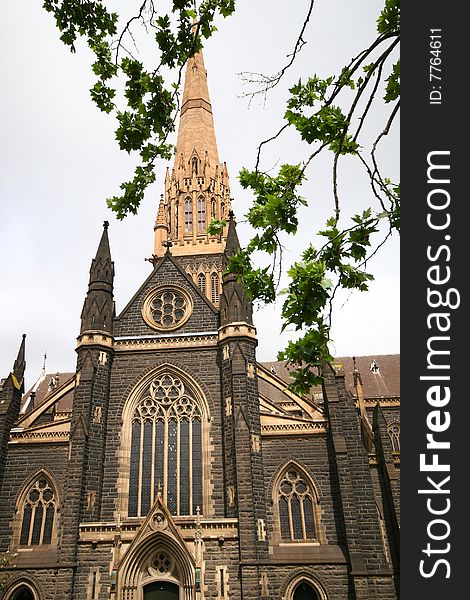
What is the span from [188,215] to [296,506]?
23050mm

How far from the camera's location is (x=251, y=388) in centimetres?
2027

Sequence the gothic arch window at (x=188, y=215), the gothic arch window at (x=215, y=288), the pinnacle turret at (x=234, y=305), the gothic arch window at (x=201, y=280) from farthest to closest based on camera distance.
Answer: the gothic arch window at (x=188, y=215) → the gothic arch window at (x=201, y=280) → the gothic arch window at (x=215, y=288) → the pinnacle turret at (x=234, y=305)

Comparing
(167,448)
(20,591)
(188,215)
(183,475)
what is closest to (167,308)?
(167,448)

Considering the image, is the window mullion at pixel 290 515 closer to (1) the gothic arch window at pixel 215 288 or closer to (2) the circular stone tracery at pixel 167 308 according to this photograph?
(2) the circular stone tracery at pixel 167 308

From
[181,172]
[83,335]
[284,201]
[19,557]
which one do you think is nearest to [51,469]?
[19,557]

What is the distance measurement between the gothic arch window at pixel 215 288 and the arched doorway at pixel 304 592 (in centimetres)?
1817

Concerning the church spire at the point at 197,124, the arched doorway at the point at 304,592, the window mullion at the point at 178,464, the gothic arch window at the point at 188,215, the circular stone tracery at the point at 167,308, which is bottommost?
the arched doorway at the point at 304,592

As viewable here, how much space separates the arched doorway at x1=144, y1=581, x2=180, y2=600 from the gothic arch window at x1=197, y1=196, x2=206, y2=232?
23.6 meters

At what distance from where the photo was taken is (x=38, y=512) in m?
19.7

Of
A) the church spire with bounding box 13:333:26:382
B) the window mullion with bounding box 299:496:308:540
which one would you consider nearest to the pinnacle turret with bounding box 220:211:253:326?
the window mullion with bounding box 299:496:308:540

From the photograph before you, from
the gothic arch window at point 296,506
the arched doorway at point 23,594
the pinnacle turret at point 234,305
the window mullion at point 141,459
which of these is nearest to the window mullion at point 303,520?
the gothic arch window at point 296,506

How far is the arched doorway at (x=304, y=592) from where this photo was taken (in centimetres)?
1772

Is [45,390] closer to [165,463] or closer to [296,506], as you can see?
[165,463]

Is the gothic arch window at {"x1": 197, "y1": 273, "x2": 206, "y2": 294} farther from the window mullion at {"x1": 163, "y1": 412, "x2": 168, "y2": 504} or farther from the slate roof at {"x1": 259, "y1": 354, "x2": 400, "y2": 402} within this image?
the window mullion at {"x1": 163, "y1": 412, "x2": 168, "y2": 504}
